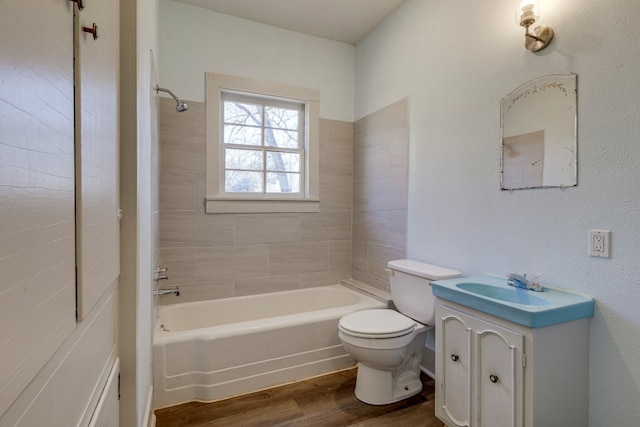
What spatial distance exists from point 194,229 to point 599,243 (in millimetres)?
2602

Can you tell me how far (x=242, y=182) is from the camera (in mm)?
2900

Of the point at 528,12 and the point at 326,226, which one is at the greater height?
the point at 528,12

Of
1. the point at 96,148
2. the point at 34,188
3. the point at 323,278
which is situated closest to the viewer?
the point at 34,188

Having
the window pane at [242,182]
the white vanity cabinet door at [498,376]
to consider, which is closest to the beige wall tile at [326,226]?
the window pane at [242,182]

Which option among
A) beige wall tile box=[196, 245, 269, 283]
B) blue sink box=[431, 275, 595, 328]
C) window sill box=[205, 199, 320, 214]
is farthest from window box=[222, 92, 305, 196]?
blue sink box=[431, 275, 595, 328]

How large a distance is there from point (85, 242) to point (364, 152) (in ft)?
8.77

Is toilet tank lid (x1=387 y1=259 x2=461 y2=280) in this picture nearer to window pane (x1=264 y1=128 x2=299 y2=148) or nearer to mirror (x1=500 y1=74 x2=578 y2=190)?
mirror (x1=500 y1=74 x2=578 y2=190)

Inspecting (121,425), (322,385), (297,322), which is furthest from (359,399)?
(121,425)

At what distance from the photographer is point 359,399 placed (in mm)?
2006

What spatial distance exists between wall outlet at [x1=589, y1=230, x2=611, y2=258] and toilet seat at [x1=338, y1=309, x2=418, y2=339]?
3.38ft

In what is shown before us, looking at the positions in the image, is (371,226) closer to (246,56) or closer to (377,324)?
(377,324)

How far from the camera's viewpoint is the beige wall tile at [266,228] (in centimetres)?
282

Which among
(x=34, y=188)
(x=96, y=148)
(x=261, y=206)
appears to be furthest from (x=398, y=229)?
(x=34, y=188)

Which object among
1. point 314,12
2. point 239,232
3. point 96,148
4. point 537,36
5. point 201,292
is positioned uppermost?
point 314,12
